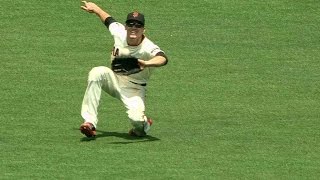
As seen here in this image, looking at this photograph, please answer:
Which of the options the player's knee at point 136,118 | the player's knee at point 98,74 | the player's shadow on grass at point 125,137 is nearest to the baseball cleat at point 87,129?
the player's shadow on grass at point 125,137

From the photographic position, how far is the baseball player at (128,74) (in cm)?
1273

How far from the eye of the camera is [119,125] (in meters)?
13.4

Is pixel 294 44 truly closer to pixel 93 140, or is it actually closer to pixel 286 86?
pixel 286 86

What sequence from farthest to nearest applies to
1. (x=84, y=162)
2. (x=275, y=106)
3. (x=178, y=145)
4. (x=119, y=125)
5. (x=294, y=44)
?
(x=294, y=44), (x=275, y=106), (x=119, y=125), (x=178, y=145), (x=84, y=162)

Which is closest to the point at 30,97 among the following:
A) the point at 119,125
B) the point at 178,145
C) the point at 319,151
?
the point at 119,125

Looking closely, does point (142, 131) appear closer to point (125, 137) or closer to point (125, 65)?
point (125, 137)

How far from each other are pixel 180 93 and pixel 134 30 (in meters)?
2.07

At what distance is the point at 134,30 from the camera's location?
42.4 ft

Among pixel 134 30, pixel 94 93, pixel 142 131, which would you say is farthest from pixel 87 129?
pixel 134 30

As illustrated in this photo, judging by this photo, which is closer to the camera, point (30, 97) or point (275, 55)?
point (30, 97)

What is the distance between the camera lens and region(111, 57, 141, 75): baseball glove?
12922mm

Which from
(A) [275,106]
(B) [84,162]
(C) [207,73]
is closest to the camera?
(B) [84,162]

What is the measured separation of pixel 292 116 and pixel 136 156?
2619mm

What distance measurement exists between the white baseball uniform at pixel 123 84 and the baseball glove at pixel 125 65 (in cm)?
6
